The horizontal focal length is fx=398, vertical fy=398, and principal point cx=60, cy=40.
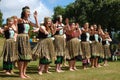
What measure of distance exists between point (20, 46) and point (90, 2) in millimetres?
23698

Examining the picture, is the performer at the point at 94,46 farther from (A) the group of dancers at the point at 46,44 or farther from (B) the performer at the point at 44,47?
(B) the performer at the point at 44,47

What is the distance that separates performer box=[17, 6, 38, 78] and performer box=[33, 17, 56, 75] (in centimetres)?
99

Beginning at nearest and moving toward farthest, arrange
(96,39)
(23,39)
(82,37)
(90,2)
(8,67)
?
1. (23,39)
2. (8,67)
3. (82,37)
4. (96,39)
5. (90,2)

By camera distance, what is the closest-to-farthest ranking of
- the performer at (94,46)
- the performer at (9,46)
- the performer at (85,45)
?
the performer at (9,46), the performer at (85,45), the performer at (94,46)

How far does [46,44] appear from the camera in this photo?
13.1 metres

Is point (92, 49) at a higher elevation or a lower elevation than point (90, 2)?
lower

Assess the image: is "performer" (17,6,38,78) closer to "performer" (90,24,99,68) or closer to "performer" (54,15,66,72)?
"performer" (54,15,66,72)

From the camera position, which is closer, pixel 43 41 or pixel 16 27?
pixel 16 27

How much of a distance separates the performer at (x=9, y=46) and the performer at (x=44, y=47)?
926 mm

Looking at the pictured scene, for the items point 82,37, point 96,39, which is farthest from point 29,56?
point 96,39

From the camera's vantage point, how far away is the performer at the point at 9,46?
39.9ft

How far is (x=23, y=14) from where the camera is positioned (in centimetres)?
1203

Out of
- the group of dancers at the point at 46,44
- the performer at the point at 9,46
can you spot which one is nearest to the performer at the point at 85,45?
the group of dancers at the point at 46,44

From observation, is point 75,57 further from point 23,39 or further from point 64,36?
point 23,39
